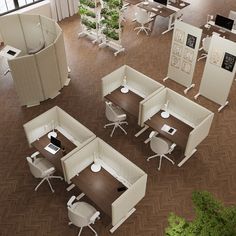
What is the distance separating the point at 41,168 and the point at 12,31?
496cm

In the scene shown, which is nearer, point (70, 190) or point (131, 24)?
point (70, 190)

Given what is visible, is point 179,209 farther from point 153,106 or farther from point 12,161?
point 12,161

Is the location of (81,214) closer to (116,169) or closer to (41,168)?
(116,169)

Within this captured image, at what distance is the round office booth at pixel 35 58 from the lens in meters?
8.02

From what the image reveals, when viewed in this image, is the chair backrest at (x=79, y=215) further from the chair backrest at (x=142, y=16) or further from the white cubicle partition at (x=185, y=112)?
the chair backrest at (x=142, y=16)

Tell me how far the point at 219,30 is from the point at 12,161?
7.14m

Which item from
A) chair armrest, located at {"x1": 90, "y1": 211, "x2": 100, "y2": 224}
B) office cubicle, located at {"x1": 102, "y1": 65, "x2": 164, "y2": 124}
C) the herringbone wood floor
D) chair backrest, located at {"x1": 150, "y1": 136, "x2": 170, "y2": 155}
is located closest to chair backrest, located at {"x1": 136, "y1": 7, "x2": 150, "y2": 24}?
the herringbone wood floor

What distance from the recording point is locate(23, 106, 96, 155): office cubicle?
6.54 meters

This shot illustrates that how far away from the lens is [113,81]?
7941 millimetres

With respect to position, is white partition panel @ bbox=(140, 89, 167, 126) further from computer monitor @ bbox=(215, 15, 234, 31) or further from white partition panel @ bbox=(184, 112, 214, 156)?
computer monitor @ bbox=(215, 15, 234, 31)

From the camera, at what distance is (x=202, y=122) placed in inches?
259

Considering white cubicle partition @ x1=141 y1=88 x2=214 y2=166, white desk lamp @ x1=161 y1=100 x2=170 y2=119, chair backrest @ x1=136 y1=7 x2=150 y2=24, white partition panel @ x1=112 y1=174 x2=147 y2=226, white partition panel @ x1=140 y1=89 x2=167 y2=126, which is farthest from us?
chair backrest @ x1=136 y1=7 x2=150 y2=24

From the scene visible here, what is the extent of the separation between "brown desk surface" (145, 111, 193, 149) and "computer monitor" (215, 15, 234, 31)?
439 cm

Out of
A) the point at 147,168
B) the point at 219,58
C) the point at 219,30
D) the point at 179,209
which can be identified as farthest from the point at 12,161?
the point at 219,30
